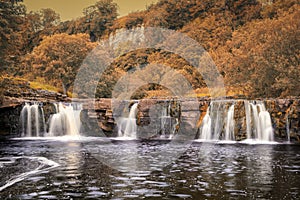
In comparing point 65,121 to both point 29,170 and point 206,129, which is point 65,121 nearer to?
point 206,129

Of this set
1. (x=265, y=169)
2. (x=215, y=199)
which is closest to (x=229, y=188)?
(x=215, y=199)

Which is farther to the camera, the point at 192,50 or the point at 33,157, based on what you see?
the point at 192,50

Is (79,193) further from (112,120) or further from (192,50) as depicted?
(192,50)

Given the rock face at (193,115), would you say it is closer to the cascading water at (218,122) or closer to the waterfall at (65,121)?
the cascading water at (218,122)

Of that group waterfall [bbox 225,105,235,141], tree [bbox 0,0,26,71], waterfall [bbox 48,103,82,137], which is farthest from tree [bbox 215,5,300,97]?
tree [bbox 0,0,26,71]

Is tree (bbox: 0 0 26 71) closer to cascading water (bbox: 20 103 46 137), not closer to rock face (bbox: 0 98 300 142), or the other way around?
cascading water (bbox: 20 103 46 137)

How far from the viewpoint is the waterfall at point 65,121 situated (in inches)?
1438

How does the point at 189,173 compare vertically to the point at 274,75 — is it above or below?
below

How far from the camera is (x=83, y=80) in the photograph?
5394 centimetres

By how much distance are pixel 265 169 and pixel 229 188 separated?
4.15m

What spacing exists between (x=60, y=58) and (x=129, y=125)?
21518mm

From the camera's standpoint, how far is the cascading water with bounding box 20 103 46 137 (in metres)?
35.4

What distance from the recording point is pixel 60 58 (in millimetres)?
53094

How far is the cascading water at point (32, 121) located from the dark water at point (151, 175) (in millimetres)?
15255
